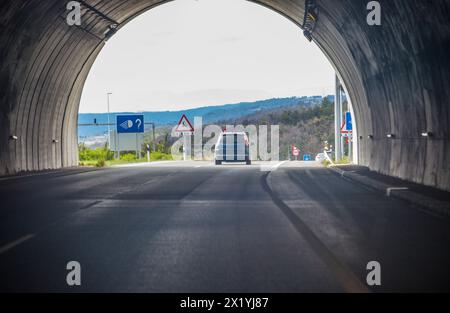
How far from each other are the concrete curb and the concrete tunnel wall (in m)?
0.90

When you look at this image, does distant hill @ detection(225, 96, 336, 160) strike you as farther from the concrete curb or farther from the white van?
the concrete curb

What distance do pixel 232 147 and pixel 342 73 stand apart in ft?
36.6

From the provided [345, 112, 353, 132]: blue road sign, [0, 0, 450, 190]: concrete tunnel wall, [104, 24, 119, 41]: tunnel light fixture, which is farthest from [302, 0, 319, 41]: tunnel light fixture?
[104, 24, 119, 41]: tunnel light fixture

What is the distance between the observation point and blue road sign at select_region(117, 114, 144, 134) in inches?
2009

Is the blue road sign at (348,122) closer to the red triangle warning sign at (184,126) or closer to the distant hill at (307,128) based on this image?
the red triangle warning sign at (184,126)

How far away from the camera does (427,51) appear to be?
1675 centimetres

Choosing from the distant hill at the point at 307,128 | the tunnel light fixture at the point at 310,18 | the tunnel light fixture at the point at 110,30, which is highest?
the tunnel light fixture at the point at 110,30

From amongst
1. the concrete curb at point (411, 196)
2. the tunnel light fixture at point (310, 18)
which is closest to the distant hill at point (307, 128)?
the tunnel light fixture at point (310, 18)

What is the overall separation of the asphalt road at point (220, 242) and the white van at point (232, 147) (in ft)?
73.6

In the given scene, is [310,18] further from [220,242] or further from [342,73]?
[220,242]

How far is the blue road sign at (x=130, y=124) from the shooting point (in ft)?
167

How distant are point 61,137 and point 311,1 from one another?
13217 mm

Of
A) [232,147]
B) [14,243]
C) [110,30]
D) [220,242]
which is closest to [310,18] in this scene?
[110,30]

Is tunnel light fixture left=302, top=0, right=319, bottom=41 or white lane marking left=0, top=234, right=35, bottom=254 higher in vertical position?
tunnel light fixture left=302, top=0, right=319, bottom=41
